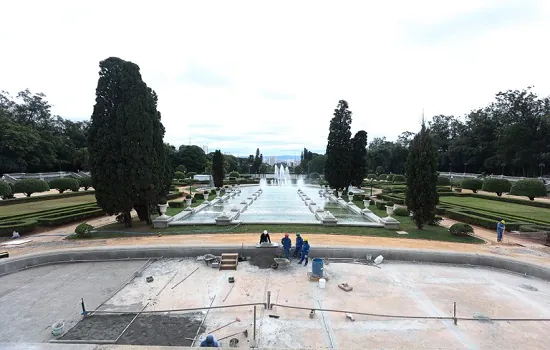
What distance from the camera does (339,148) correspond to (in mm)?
33531

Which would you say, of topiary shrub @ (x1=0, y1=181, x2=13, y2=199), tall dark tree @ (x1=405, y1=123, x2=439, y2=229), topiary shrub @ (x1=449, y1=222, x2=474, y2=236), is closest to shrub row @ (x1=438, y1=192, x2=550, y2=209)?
topiary shrub @ (x1=449, y1=222, x2=474, y2=236)

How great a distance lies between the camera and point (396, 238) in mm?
15055

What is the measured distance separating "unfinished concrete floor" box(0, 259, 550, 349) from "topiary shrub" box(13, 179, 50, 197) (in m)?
22.9

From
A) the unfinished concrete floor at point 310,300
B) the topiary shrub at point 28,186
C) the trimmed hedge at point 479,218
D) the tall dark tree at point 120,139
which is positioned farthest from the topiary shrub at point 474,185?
the topiary shrub at point 28,186

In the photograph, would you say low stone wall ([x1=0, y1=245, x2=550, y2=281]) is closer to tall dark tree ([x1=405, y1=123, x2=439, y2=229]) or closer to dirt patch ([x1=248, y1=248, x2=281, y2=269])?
dirt patch ([x1=248, y1=248, x2=281, y2=269])

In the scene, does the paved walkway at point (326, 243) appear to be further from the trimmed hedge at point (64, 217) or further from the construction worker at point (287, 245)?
the trimmed hedge at point (64, 217)

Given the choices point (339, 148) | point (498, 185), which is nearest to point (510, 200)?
point (498, 185)

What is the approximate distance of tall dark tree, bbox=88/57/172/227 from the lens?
15859 millimetres

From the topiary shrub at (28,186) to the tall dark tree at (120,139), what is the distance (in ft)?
62.1

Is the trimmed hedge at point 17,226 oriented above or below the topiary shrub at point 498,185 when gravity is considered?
below

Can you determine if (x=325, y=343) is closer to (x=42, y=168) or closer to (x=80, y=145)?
(x=42, y=168)

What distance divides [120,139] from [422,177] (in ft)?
53.9

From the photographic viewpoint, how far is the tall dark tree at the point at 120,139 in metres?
15.9

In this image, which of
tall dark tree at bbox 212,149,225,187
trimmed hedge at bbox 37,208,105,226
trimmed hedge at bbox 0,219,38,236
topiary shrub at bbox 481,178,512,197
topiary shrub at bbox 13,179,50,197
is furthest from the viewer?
tall dark tree at bbox 212,149,225,187
